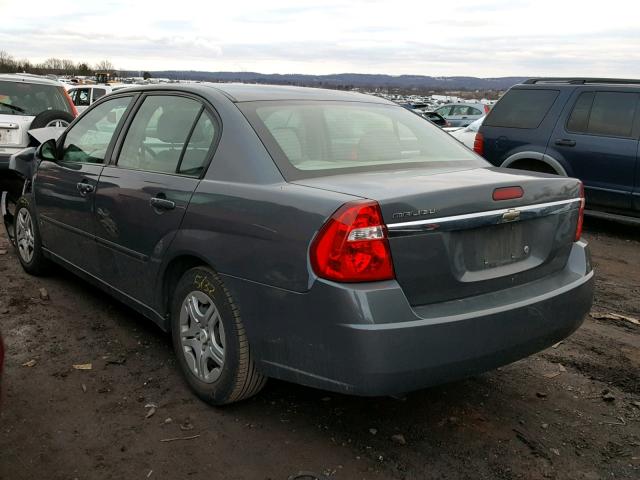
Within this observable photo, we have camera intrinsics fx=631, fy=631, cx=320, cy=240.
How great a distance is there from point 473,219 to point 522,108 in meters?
6.20

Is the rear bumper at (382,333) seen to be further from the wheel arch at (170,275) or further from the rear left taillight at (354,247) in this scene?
the wheel arch at (170,275)

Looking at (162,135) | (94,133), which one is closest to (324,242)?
(162,135)

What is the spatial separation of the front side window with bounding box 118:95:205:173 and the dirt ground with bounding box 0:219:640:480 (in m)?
1.20

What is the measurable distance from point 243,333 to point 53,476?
101 centimetres

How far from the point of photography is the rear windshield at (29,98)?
9547 millimetres

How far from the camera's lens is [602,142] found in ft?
24.8

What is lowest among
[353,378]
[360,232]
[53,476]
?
[53,476]

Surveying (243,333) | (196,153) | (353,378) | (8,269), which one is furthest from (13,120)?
(353,378)

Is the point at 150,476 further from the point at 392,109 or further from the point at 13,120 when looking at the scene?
the point at 13,120

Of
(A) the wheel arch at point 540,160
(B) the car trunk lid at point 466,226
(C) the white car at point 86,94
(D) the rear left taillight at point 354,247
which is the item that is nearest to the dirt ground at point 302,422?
(B) the car trunk lid at point 466,226

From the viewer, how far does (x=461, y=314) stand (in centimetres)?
265

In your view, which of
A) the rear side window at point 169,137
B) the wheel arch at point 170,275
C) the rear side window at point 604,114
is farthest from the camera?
the rear side window at point 604,114

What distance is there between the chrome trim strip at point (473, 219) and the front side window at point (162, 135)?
1.36m

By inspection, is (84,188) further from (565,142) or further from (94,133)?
(565,142)
